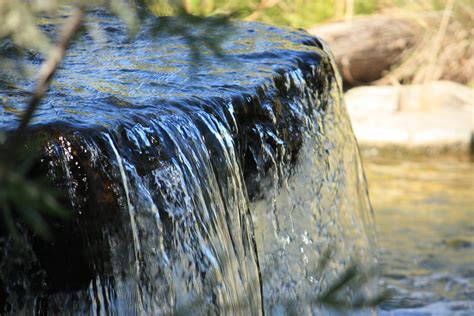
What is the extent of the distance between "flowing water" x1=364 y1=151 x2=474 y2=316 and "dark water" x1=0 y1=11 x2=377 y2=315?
52cm

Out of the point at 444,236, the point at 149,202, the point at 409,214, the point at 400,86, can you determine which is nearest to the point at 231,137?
the point at 149,202

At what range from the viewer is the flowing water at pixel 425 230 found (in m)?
4.24

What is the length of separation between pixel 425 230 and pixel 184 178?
3390 mm

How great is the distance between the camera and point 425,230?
5.44 metres

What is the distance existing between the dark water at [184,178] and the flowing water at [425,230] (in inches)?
20.6

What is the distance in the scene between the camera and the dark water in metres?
1.95

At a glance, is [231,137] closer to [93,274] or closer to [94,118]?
[94,118]

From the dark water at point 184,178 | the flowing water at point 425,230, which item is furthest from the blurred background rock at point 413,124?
the dark water at point 184,178

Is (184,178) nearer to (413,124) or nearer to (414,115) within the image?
(413,124)

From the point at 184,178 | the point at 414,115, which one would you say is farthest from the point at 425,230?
the point at 184,178

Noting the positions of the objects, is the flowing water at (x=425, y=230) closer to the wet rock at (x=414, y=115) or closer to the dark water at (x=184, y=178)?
the wet rock at (x=414, y=115)

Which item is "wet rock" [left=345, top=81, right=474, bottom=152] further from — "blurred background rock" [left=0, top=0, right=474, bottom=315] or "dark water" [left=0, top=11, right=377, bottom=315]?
"dark water" [left=0, top=11, right=377, bottom=315]

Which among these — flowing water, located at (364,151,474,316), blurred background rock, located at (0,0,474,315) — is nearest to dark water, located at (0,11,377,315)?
blurred background rock, located at (0,0,474,315)

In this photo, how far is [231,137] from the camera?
263 centimetres
